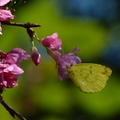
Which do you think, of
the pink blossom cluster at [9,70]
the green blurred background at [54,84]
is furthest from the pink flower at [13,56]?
the green blurred background at [54,84]

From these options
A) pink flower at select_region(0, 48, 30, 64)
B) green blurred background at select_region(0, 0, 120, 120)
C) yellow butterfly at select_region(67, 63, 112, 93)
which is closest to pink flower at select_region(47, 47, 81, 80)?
yellow butterfly at select_region(67, 63, 112, 93)

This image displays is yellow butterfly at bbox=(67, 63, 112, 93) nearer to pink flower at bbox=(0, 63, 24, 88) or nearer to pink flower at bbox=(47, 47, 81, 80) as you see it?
pink flower at bbox=(47, 47, 81, 80)

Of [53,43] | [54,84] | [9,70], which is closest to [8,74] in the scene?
[9,70]

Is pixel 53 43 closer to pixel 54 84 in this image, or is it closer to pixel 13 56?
pixel 13 56

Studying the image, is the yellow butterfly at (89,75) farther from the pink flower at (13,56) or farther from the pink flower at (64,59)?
the pink flower at (13,56)

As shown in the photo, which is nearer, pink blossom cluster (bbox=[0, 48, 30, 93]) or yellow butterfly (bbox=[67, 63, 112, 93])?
pink blossom cluster (bbox=[0, 48, 30, 93])
